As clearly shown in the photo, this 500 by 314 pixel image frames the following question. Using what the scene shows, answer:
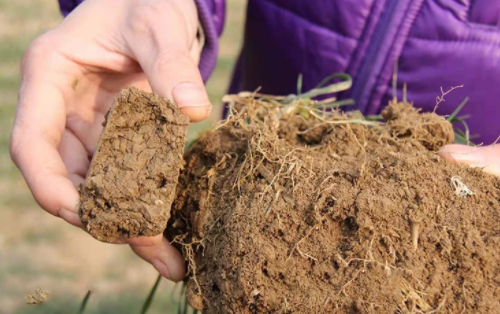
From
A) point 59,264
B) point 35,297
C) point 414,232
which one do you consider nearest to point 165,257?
point 35,297

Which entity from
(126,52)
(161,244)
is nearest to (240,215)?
(161,244)

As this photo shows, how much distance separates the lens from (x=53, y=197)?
118 centimetres

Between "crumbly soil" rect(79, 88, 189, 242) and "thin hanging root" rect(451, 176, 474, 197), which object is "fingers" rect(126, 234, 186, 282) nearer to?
"crumbly soil" rect(79, 88, 189, 242)

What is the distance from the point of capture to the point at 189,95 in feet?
3.73

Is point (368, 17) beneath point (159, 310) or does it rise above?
above

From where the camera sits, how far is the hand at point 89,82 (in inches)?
46.8

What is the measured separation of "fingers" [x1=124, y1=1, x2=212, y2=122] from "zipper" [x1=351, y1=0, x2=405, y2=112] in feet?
2.32

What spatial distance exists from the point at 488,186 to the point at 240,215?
55 cm

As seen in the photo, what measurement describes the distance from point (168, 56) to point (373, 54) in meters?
0.87

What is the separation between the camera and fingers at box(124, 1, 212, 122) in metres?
1.15

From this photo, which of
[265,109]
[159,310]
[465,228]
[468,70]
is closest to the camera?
[465,228]

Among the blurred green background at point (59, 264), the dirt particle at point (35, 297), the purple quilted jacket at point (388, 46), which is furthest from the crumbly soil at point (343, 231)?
the blurred green background at point (59, 264)

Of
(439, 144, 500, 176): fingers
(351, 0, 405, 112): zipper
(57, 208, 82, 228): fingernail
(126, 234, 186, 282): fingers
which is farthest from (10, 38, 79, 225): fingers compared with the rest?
(351, 0, 405, 112): zipper

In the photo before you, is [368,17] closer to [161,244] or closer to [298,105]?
[298,105]
